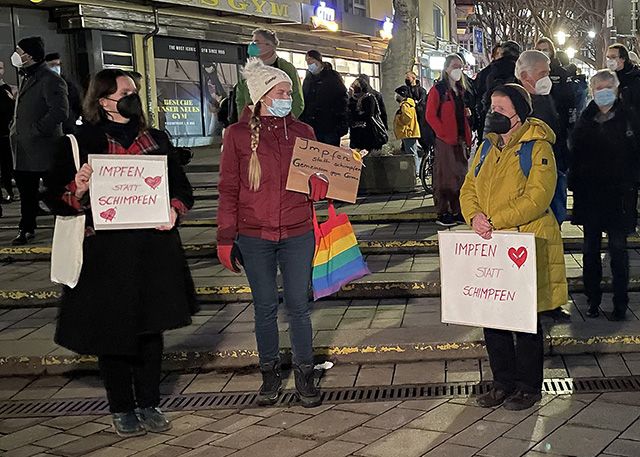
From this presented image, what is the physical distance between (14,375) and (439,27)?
36088 millimetres

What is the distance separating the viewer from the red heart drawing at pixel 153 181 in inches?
183

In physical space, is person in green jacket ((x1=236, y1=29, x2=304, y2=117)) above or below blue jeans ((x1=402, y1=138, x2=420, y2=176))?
above

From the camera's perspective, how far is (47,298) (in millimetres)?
7426

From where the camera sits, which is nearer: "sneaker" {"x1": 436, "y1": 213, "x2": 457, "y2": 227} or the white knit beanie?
the white knit beanie

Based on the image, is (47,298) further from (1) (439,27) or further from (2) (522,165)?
(1) (439,27)

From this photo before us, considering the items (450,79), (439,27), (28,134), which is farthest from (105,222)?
(439,27)

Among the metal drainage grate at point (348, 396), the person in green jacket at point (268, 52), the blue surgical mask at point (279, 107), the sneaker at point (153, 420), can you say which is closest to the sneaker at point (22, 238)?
the person in green jacket at point (268, 52)

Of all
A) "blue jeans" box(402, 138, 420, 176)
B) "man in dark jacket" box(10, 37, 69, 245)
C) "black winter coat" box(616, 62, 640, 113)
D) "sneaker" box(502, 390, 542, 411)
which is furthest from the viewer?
"blue jeans" box(402, 138, 420, 176)

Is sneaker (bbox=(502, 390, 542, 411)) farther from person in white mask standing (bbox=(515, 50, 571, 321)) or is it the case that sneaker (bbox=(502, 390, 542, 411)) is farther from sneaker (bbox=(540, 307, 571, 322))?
sneaker (bbox=(540, 307, 571, 322))

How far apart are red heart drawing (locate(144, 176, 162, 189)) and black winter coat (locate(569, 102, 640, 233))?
3137 millimetres

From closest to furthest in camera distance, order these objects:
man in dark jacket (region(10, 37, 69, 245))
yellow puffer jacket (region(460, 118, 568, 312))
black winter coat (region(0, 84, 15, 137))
A: 1. yellow puffer jacket (region(460, 118, 568, 312))
2. man in dark jacket (region(10, 37, 69, 245))
3. black winter coat (region(0, 84, 15, 137))

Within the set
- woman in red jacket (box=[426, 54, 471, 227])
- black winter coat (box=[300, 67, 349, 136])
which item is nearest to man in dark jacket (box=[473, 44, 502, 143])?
woman in red jacket (box=[426, 54, 471, 227])

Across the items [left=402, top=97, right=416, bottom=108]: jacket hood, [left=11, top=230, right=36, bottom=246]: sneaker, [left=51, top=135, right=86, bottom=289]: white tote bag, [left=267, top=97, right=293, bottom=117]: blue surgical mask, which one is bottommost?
[left=11, top=230, right=36, bottom=246]: sneaker

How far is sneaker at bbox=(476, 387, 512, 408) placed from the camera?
4863mm
